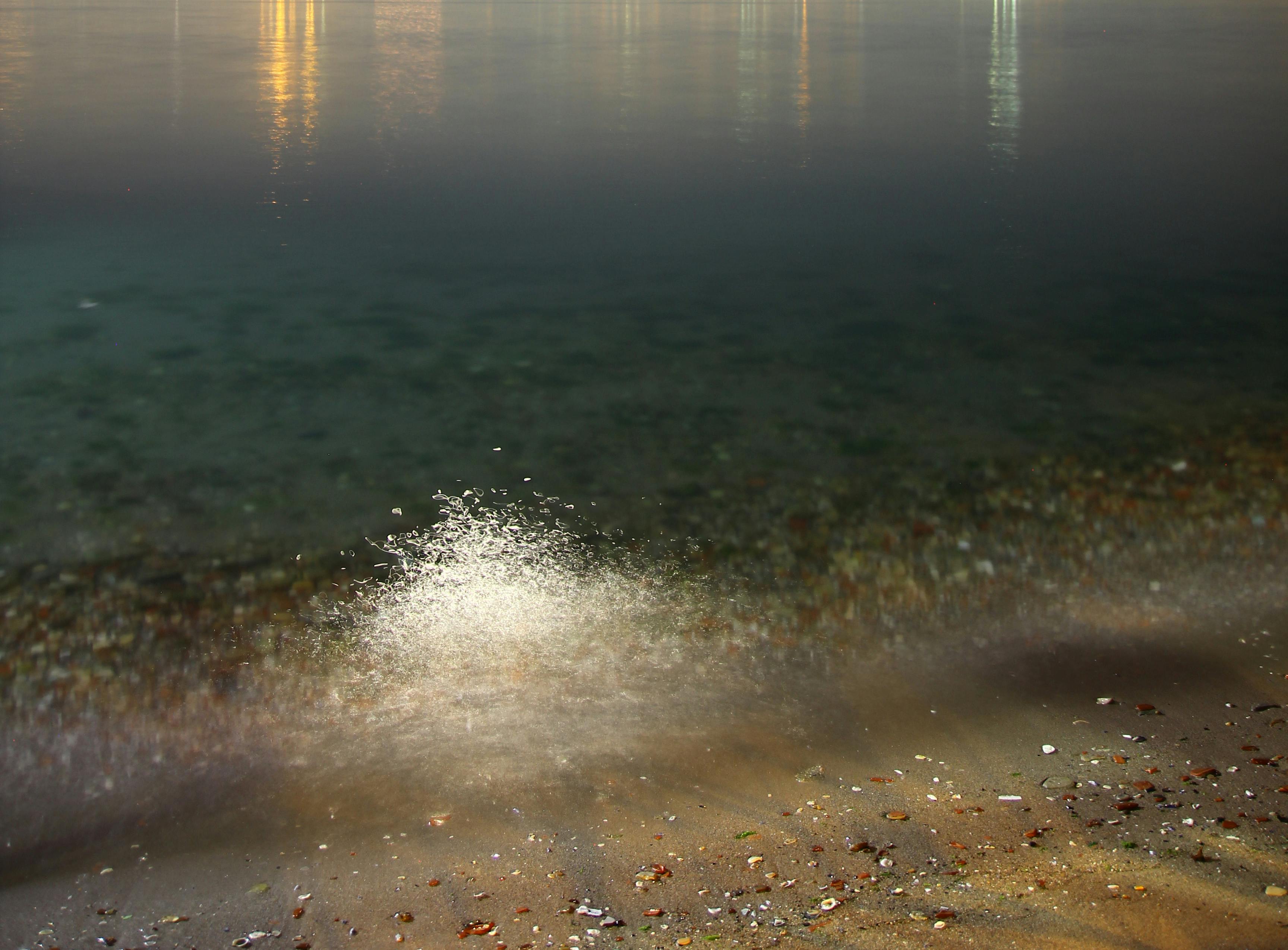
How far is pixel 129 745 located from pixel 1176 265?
18.9 ft

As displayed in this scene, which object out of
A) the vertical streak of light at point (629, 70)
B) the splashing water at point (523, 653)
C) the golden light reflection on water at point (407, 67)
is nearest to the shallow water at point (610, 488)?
A: the splashing water at point (523, 653)

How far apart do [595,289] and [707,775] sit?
3915mm

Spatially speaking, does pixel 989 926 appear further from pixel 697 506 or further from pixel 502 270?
pixel 502 270

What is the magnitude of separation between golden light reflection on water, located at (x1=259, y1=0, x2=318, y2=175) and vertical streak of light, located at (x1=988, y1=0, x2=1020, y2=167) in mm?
5394

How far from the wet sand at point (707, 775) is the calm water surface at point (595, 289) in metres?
0.89

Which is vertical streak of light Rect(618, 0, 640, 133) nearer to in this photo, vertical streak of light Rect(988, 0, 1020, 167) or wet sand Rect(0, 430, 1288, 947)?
vertical streak of light Rect(988, 0, 1020, 167)

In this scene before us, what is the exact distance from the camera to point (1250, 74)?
13.8 m

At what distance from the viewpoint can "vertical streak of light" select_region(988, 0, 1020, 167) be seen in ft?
31.5

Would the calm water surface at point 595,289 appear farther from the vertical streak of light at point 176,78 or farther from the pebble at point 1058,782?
the pebble at point 1058,782

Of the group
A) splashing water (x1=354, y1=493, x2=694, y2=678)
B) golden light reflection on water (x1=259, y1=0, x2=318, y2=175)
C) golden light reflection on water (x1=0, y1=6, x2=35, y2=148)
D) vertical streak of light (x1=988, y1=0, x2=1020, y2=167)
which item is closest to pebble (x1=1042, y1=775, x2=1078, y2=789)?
splashing water (x1=354, y1=493, x2=694, y2=678)

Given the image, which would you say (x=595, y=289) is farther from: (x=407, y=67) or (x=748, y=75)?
(x=407, y=67)

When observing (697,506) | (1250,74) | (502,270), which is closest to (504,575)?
(697,506)

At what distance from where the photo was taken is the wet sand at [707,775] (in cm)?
234

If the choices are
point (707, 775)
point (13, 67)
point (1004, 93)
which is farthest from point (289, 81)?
point (707, 775)
